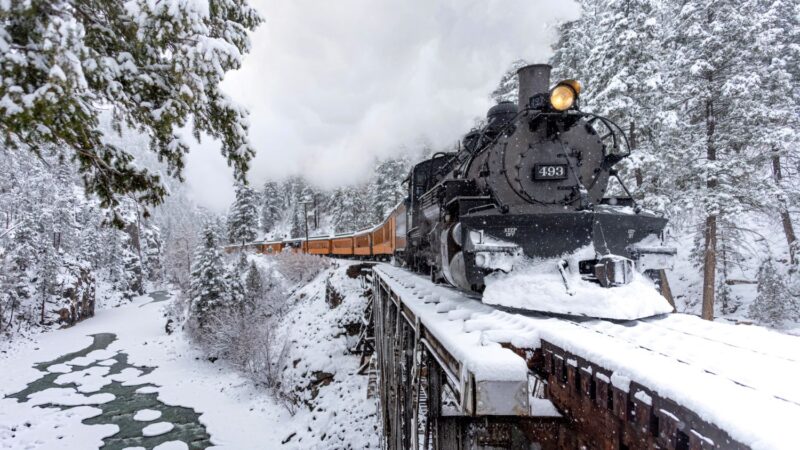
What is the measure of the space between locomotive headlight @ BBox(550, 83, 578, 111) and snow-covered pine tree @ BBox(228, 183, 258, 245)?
3948 centimetres

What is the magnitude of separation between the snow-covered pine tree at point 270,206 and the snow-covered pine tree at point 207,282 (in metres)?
41.0

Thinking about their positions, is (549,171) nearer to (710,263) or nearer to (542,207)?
(542,207)

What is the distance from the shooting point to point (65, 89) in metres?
2.66

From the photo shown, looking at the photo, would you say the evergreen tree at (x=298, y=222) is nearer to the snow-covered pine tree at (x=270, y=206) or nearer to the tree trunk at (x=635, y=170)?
the snow-covered pine tree at (x=270, y=206)

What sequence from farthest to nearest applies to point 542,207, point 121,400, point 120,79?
point 121,400 < point 542,207 < point 120,79

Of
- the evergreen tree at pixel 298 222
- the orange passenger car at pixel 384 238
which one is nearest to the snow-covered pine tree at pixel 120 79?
the orange passenger car at pixel 384 238

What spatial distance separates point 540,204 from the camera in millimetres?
5152

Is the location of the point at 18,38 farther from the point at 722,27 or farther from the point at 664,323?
the point at 722,27

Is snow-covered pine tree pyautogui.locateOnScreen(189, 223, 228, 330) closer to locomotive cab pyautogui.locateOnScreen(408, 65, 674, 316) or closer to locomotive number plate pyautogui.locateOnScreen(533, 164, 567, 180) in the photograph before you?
locomotive cab pyautogui.locateOnScreen(408, 65, 674, 316)

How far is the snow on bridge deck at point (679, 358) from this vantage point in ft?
5.15

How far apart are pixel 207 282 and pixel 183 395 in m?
7.01

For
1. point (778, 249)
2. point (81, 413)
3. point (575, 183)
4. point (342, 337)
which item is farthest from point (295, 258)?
point (778, 249)

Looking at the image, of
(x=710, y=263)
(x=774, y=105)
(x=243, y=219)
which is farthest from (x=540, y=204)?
(x=243, y=219)

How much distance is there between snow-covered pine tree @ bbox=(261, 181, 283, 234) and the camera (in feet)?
211
